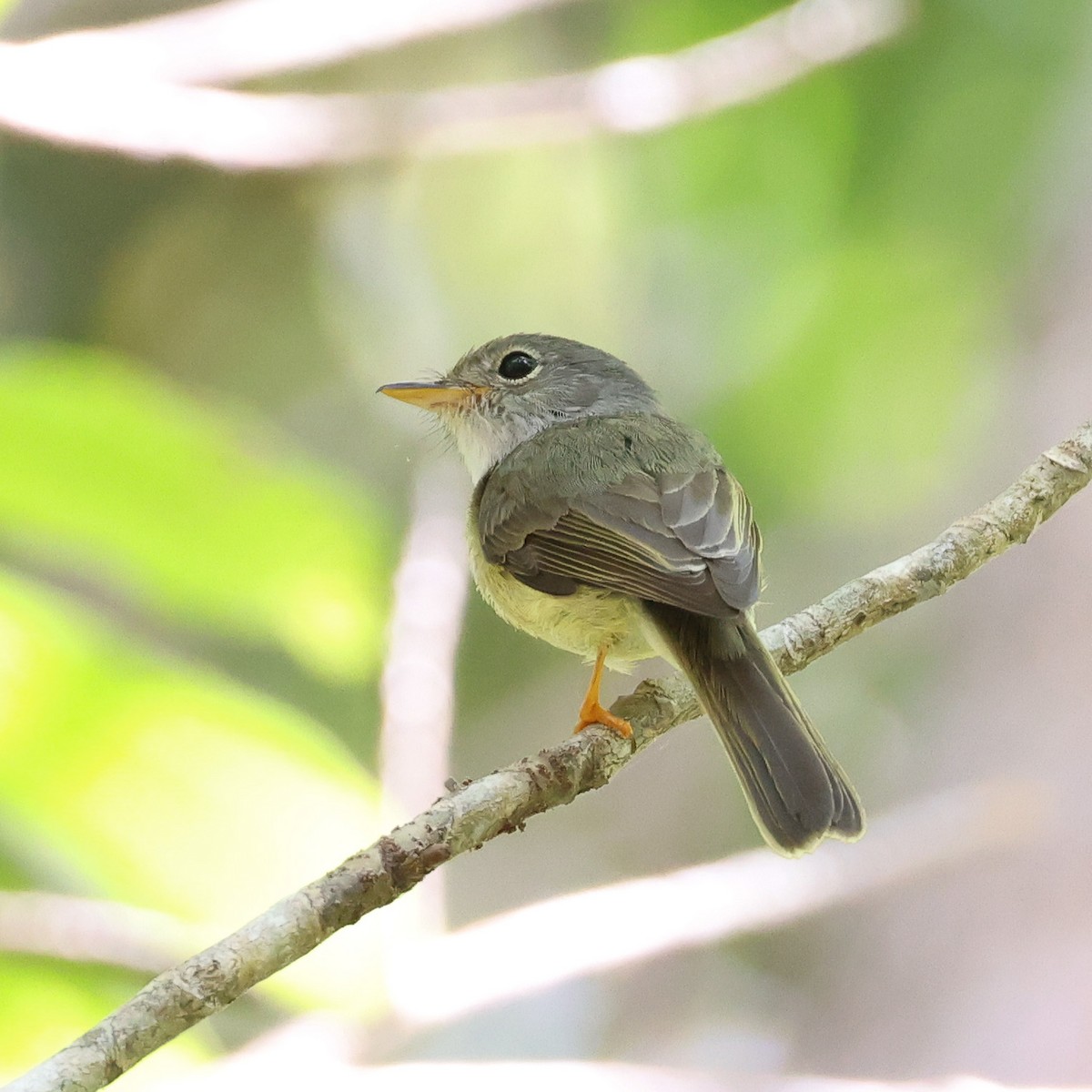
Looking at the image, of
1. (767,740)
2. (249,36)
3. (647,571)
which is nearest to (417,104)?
(249,36)

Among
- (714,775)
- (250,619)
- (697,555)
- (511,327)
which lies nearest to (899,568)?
(697,555)

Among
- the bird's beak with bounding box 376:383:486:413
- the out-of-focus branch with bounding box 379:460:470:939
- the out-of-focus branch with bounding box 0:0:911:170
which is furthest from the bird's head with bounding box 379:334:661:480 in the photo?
the out-of-focus branch with bounding box 0:0:911:170

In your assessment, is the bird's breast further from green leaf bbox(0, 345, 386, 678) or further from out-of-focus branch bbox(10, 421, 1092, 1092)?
green leaf bbox(0, 345, 386, 678)

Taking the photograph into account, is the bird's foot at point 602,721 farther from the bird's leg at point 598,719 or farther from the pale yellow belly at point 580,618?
the pale yellow belly at point 580,618

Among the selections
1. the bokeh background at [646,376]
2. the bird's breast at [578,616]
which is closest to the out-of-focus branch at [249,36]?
the bokeh background at [646,376]

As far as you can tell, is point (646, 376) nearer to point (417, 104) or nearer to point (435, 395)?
point (417, 104)

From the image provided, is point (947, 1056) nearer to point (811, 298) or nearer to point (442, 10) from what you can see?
point (811, 298)
